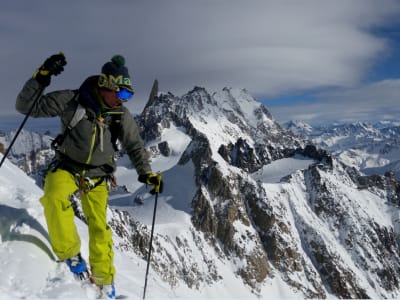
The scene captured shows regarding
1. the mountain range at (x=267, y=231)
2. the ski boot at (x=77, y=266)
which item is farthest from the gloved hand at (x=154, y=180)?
the mountain range at (x=267, y=231)

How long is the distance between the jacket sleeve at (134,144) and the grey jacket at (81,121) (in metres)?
0.18

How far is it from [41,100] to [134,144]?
218 centimetres

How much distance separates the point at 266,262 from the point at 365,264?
133 feet

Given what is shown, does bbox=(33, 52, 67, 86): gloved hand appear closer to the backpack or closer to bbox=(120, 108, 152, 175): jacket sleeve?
the backpack

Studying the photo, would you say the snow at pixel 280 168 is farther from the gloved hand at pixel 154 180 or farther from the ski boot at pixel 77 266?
the ski boot at pixel 77 266

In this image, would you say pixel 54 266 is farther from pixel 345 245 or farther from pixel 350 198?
pixel 350 198

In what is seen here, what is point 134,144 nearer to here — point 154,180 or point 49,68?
point 154,180

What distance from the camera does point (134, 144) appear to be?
8.88m

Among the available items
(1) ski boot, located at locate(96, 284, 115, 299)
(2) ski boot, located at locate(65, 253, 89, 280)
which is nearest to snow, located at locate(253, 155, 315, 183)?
(1) ski boot, located at locate(96, 284, 115, 299)

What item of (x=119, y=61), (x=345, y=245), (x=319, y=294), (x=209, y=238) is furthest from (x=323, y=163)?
(x=119, y=61)

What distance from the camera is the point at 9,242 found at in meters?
7.73

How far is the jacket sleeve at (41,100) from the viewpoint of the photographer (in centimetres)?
748

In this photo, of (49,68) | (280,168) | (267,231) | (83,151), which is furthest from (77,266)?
(280,168)

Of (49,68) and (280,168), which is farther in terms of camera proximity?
(280,168)
